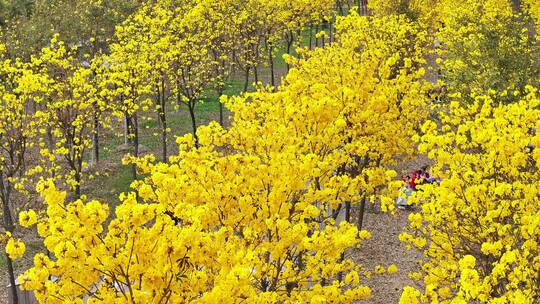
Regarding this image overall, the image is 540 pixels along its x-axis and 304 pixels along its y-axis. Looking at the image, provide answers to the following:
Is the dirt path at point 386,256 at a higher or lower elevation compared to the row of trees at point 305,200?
lower

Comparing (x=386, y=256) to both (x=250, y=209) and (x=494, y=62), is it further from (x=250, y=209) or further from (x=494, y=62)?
(x=250, y=209)

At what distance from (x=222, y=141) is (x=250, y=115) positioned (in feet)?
9.12

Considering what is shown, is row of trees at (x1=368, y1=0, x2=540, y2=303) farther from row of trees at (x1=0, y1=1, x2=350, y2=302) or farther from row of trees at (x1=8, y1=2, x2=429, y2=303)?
row of trees at (x1=0, y1=1, x2=350, y2=302)

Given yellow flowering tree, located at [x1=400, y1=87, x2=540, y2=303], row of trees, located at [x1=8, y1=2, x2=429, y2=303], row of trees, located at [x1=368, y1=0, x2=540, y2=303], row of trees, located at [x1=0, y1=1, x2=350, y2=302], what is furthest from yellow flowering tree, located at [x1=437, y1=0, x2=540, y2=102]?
row of trees, located at [x1=0, y1=1, x2=350, y2=302]

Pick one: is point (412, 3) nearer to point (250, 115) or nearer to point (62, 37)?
point (62, 37)

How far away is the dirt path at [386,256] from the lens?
72.6 ft

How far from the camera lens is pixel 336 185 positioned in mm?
14664

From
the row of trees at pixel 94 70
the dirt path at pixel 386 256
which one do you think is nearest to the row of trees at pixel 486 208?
the dirt path at pixel 386 256

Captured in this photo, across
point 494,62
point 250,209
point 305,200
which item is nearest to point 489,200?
point 305,200

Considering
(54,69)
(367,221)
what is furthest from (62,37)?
(367,221)

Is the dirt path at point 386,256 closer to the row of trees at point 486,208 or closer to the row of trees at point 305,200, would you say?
the row of trees at point 305,200

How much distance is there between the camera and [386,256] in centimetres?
2481

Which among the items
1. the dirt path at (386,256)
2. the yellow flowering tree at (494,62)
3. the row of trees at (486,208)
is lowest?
the dirt path at (386,256)

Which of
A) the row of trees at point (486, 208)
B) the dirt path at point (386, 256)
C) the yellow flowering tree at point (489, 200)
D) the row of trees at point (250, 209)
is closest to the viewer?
the row of trees at point (250, 209)
